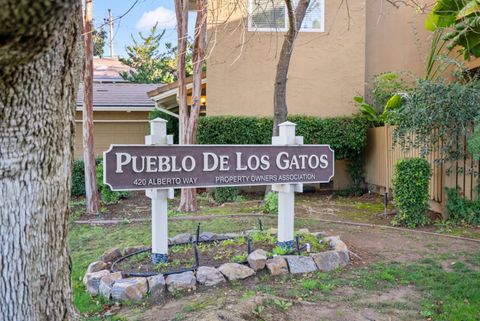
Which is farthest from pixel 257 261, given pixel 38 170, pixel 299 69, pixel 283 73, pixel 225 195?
pixel 299 69

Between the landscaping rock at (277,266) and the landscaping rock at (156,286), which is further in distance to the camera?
the landscaping rock at (277,266)

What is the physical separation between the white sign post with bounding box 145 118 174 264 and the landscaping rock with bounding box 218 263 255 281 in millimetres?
821

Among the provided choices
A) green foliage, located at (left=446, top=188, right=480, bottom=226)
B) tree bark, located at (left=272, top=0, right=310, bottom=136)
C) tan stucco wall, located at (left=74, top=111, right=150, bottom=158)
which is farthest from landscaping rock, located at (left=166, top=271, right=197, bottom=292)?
tan stucco wall, located at (left=74, top=111, right=150, bottom=158)

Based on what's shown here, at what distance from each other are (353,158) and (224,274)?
8.50 metres

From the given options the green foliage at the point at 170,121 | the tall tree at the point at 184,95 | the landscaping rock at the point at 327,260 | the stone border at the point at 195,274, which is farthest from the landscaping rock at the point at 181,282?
the green foliage at the point at 170,121

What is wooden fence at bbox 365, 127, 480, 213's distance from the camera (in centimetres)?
782

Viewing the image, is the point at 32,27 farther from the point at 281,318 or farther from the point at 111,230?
the point at 111,230

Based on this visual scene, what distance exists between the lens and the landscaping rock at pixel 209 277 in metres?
4.70

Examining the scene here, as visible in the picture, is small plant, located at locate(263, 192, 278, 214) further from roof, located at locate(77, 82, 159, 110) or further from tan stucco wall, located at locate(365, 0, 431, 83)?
roof, located at locate(77, 82, 159, 110)

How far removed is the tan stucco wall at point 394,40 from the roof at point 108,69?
14.6m

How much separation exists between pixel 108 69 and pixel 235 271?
24641 millimetres

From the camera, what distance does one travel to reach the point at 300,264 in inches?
203

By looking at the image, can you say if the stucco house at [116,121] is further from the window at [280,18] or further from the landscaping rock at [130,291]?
the landscaping rock at [130,291]

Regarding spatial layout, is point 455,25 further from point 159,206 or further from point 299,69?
point 159,206
